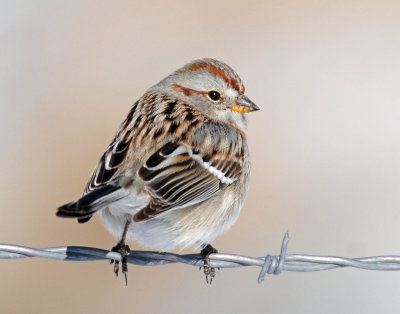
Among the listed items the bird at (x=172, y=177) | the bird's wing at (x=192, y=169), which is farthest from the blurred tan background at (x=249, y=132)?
the bird's wing at (x=192, y=169)

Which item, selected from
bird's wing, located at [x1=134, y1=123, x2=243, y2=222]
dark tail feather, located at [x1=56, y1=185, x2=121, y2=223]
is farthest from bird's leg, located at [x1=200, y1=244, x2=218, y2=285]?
dark tail feather, located at [x1=56, y1=185, x2=121, y2=223]

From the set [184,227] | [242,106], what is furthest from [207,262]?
[242,106]

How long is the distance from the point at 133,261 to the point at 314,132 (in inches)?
285

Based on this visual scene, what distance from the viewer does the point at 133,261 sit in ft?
14.4

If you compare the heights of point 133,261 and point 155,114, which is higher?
point 155,114

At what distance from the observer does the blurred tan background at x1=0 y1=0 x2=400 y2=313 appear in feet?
26.7

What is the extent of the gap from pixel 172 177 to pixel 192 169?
0.78 ft

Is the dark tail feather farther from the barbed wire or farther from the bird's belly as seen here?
the bird's belly

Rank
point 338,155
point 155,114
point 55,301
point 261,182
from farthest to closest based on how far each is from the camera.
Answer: point 338,155, point 261,182, point 55,301, point 155,114

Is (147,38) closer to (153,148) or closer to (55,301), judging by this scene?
(55,301)

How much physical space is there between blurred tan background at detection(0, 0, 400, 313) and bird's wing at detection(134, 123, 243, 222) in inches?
123

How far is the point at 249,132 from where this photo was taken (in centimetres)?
1045

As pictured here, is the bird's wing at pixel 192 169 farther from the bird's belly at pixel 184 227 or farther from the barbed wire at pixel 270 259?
the barbed wire at pixel 270 259

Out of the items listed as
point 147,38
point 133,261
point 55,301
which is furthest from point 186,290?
point 147,38
